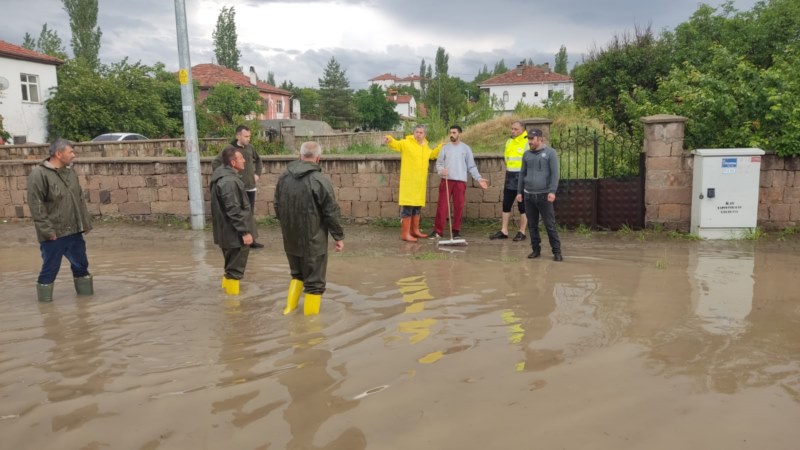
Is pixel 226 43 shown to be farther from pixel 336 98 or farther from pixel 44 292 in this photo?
pixel 44 292

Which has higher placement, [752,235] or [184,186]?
[184,186]

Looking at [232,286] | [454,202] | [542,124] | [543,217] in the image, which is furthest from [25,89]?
[543,217]

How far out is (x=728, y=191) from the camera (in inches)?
361

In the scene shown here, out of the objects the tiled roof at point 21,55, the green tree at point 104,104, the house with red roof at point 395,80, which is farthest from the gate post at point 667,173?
the house with red roof at point 395,80

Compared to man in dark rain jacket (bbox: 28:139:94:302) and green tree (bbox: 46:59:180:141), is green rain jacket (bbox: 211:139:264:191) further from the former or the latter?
green tree (bbox: 46:59:180:141)

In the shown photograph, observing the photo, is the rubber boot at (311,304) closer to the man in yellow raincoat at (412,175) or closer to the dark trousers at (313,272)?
the dark trousers at (313,272)

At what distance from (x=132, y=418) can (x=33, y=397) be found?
2.64ft

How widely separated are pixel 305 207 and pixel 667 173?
6.52 m

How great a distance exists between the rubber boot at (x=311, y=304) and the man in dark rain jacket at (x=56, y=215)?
263 cm

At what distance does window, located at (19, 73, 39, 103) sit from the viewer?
3344 centimetres

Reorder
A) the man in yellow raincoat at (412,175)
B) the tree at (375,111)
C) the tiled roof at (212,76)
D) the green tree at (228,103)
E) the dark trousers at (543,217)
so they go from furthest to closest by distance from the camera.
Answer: the tree at (375,111)
the tiled roof at (212,76)
the green tree at (228,103)
the man in yellow raincoat at (412,175)
the dark trousers at (543,217)

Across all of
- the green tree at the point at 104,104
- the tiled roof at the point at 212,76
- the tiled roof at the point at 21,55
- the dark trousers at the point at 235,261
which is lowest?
the dark trousers at the point at 235,261

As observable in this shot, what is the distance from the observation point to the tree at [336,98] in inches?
3063

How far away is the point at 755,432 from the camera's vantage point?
3.36m
